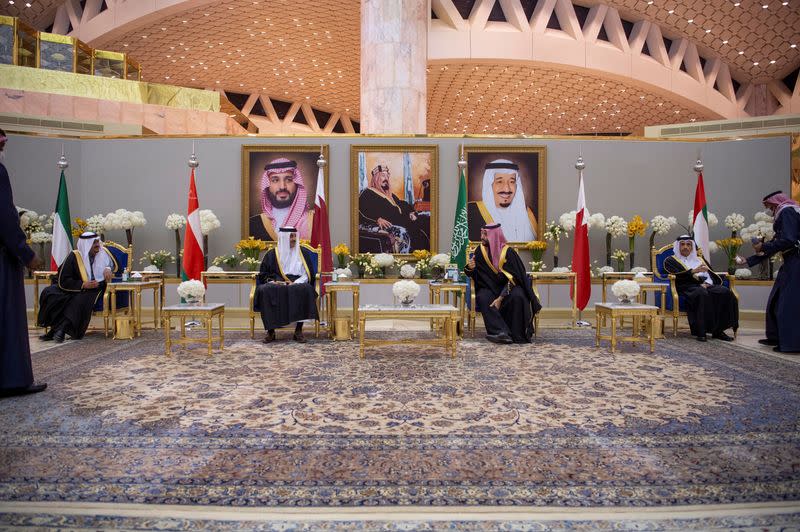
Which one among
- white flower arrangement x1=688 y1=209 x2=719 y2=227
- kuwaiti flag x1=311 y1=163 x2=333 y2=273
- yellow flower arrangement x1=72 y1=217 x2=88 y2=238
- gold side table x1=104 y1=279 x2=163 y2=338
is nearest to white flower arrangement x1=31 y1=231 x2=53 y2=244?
yellow flower arrangement x1=72 y1=217 x2=88 y2=238

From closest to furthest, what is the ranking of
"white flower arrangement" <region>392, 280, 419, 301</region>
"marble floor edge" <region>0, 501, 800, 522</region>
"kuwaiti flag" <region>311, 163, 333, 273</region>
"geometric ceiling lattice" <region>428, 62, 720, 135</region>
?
"marble floor edge" <region>0, 501, 800, 522</region> → "white flower arrangement" <region>392, 280, 419, 301</region> → "kuwaiti flag" <region>311, 163, 333, 273</region> → "geometric ceiling lattice" <region>428, 62, 720, 135</region>

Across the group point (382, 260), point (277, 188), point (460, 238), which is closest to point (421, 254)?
point (382, 260)

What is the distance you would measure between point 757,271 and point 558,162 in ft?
12.8

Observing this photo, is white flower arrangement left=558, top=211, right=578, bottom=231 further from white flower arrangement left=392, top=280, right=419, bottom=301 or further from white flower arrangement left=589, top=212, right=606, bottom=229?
white flower arrangement left=392, top=280, right=419, bottom=301

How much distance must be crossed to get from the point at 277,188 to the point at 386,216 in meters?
1.91

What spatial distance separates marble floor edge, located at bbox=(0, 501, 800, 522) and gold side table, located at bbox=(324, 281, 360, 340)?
458 centimetres

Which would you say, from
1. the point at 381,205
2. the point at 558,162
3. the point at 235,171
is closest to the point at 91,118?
the point at 235,171

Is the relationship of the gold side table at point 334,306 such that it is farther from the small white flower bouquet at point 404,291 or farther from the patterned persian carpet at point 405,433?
the patterned persian carpet at point 405,433

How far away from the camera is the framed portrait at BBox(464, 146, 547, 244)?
902 centimetres

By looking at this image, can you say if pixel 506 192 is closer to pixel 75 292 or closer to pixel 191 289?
pixel 191 289

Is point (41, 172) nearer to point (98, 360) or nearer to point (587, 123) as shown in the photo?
point (98, 360)

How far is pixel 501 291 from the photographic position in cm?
684

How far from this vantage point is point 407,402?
148 inches

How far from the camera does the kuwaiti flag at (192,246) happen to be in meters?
7.41
